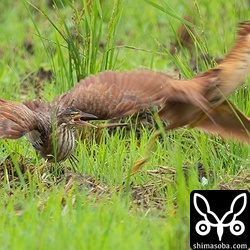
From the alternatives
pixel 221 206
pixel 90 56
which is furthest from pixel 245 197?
pixel 90 56

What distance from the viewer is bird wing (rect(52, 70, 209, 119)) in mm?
6840

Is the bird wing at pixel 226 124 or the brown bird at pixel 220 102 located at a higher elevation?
the brown bird at pixel 220 102

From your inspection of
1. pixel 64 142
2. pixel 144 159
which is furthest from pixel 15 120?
pixel 144 159

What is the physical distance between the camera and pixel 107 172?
269 inches

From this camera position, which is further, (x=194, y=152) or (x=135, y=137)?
(x=135, y=137)

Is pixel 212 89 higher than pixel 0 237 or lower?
higher

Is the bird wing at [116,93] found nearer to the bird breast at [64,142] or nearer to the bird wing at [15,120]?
the bird breast at [64,142]

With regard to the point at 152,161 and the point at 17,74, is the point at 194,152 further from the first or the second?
the point at 17,74

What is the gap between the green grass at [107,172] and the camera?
5.11m

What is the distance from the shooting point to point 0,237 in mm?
5176

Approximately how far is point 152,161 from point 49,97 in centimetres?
175

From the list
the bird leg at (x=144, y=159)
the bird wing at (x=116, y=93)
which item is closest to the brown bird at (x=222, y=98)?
the bird leg at (x=144, y=159)

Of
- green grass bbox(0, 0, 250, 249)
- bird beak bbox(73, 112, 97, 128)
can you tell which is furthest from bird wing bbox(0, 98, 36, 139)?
bird beak bbox(73, 112, 97, 128)

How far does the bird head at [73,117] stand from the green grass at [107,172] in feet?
0.66
